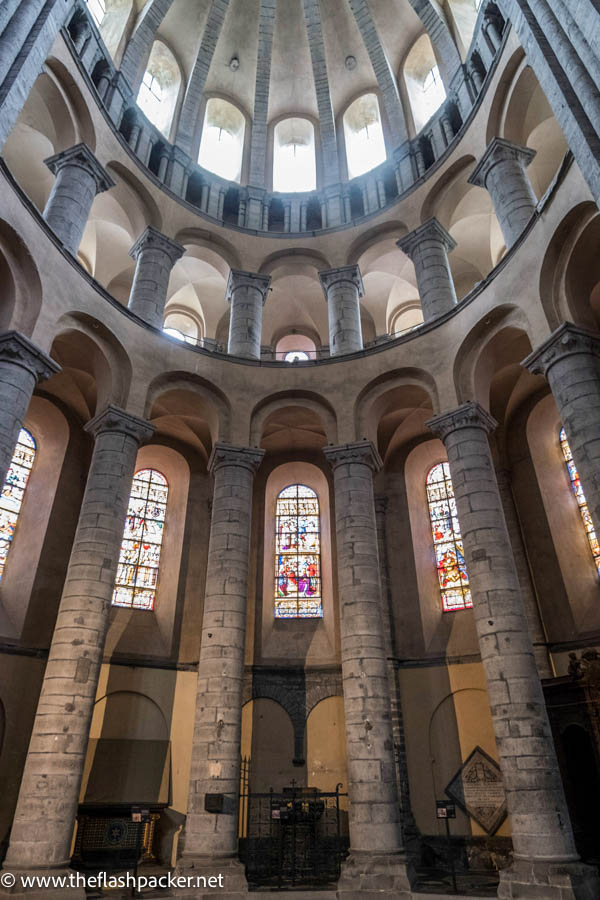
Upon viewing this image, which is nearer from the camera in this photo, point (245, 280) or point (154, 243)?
point (154, 243)

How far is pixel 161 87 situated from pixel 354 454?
631 inches

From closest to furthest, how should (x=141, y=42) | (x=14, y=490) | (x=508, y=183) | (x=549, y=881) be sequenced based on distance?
(x=549, y=881)
(x=508, y=183)
(x=14, y=490)
(x=141, y=42)

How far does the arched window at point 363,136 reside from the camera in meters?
21.9

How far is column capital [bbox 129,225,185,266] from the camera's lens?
1733cm

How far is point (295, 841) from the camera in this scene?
13.0 meters

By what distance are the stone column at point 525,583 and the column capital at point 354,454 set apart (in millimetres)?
3523

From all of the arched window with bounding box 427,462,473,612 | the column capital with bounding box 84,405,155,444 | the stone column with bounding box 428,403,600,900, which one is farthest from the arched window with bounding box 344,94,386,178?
the column capital with bounding box 84,405,155,444

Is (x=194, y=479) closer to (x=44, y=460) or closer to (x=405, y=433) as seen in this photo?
(x=44, y=460)

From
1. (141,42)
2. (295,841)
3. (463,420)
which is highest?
(141,42)

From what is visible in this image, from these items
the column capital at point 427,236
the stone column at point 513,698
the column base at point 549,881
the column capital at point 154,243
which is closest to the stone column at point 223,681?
the column base at point 549,881

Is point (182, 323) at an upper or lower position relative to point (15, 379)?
upper

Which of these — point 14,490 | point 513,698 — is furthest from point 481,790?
point 14,490

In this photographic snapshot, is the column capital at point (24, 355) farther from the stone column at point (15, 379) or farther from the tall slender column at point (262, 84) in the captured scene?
the tall slender column at point (262, 84)

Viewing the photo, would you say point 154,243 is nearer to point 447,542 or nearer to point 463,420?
point 463,420
